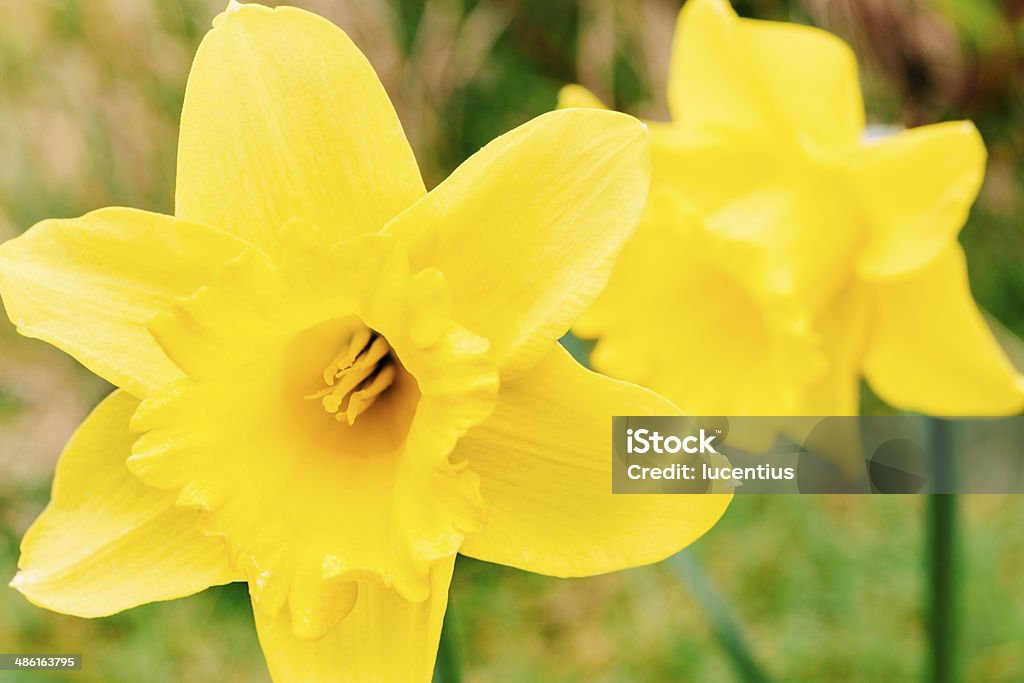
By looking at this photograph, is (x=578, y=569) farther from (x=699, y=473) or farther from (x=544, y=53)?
(x=544, y=53)

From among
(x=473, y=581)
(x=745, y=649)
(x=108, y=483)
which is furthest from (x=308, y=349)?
(x=473, y=581)

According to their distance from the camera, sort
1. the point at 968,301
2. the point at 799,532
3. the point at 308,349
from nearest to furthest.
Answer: the point at 308,349
the point at 968,301
the point at 799,532

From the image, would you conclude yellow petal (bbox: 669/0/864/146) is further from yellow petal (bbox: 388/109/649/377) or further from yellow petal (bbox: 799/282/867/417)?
yellow petal (bbox: 388/109/649/377)

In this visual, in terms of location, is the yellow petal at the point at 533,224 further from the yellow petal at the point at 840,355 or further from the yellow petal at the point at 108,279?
the yellow petal at the point at 840,355

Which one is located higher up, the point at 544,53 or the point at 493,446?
the point at 493,446

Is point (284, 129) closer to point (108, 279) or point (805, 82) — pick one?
point (108, 279)

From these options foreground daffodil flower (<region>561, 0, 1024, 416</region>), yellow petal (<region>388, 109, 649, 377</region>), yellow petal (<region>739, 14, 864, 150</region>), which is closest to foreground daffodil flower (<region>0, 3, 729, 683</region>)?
yellow petal (<region>388, 109, 649, 377</region>)

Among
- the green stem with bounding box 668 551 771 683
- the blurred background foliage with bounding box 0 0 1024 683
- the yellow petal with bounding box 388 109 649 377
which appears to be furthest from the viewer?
the blurred background foliage with bounding box 0 0 1024 683
